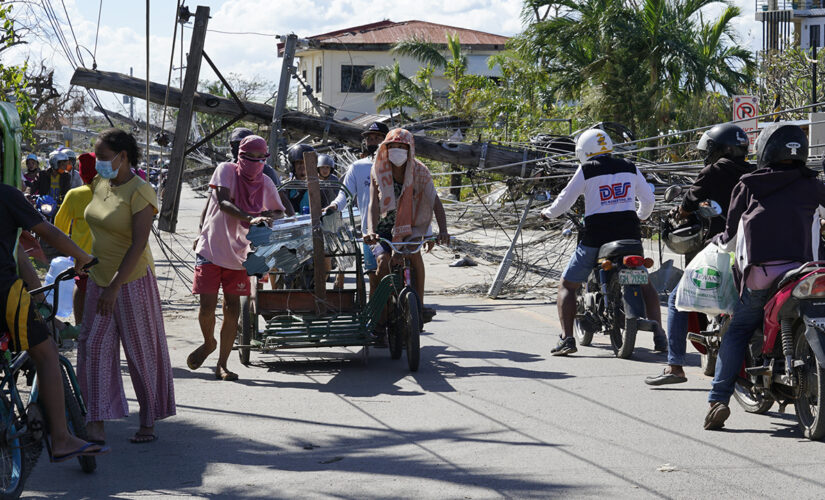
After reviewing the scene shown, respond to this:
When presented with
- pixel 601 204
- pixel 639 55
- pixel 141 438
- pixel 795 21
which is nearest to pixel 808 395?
pixel 601 204

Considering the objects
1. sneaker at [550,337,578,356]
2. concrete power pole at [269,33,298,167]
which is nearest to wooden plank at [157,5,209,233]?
concrete power pole at [269,33,298,167]

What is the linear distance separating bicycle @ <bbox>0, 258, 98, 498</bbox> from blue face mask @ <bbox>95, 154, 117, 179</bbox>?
2.68 ft

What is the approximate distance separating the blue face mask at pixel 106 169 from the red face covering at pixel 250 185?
2446 mm

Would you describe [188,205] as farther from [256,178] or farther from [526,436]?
[526,436]

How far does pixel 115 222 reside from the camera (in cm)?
585

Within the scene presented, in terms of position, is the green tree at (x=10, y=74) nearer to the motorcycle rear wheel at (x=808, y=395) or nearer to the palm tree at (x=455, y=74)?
the motorcycle rear wheel at (x=808, y=395)

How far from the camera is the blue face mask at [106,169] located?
5.80m

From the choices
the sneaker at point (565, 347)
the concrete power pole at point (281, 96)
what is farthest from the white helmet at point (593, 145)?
the concrete power pole at point (281, 96)

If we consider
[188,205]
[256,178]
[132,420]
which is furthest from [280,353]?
[188,205]

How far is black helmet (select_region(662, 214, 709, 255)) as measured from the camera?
24.6 ft

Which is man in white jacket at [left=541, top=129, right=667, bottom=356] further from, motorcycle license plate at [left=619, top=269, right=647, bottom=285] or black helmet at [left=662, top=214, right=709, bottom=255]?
black helmet at [left=662, top=214, right=709, bottom=255]

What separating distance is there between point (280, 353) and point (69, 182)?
8873 millimetres

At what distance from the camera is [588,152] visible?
8805 millimetres

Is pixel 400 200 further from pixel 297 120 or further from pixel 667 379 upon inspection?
pixel 297 120
